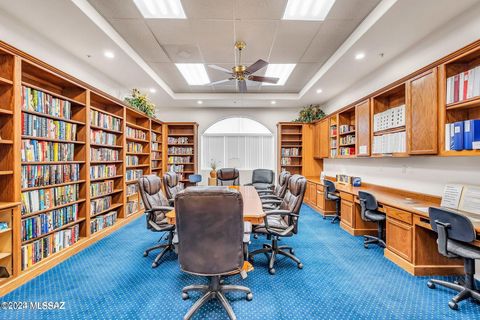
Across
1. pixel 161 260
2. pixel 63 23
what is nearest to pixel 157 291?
pixel 161 260

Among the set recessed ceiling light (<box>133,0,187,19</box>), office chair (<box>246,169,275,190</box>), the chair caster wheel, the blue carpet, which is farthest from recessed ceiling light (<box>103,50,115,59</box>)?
the chair caster wheel

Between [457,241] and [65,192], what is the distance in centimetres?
433

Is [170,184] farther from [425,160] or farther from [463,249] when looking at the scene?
[425,160]

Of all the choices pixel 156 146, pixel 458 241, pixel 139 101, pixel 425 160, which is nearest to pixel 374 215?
pixel 425 160

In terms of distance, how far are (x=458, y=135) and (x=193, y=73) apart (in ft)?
14.2

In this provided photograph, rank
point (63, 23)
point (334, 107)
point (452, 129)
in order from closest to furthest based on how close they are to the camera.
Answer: point (452, 129) < point (63, 23) < point (334, 107)

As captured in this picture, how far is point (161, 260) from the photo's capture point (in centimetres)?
286

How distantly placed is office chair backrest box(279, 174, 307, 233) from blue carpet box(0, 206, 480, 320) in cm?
58

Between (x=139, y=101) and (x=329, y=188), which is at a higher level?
(x=139, y=101)

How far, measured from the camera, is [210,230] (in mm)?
1653

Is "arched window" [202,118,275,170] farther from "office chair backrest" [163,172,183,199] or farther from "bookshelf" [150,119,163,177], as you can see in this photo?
"office chair backrest" [163,172,183,199]

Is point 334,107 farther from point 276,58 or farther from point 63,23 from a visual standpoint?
point 63,23

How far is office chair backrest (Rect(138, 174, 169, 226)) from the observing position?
111 inches

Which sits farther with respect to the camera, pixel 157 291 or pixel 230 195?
pixel 157 291
